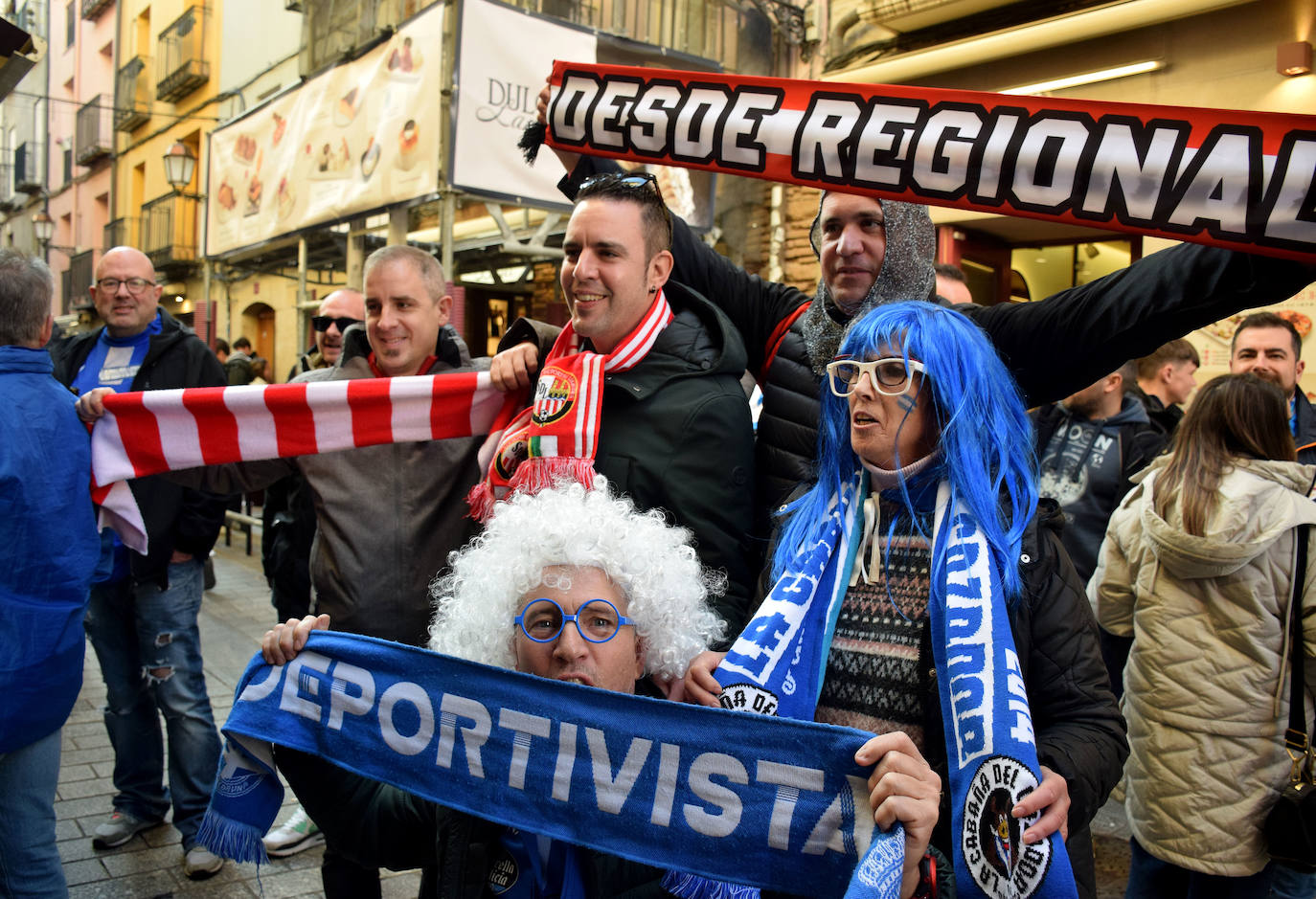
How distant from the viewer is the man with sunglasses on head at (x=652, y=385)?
2207 millimetres

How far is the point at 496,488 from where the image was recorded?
94.1 inches

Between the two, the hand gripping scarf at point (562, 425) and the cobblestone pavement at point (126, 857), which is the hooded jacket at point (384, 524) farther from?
the cobblestone pavement at point (126, 857)

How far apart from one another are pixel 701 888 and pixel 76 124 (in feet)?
97.4

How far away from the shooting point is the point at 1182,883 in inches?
114

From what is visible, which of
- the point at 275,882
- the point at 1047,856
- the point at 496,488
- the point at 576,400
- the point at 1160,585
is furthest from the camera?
the point at 275,882

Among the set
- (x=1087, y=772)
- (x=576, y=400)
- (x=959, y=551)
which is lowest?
(x=1087, y=772)

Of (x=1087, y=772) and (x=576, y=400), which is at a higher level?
(x=576, y=400)

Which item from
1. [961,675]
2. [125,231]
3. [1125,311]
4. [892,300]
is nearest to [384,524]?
[892,300]

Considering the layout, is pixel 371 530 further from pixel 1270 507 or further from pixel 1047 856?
pixel 1270 507

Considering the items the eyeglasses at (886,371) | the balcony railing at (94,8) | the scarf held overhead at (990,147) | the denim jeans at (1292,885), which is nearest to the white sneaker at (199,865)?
the scarf held overhead at (990,147)

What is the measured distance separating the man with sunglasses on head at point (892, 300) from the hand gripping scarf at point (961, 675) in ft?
1.32

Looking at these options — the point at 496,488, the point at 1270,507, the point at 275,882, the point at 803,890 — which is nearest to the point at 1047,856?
the point at 803,890

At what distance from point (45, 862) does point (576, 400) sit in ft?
6.24

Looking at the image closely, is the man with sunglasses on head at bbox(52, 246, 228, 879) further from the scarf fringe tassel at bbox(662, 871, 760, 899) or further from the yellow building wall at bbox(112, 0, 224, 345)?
the yellow building wall at bbox(112, 0, 224, 345)
